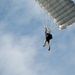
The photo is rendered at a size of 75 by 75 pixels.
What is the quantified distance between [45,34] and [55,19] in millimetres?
1980

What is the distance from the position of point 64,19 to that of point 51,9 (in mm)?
1935

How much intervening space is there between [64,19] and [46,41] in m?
3.19

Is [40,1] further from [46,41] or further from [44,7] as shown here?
[46,41]

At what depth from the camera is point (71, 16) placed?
185 ft

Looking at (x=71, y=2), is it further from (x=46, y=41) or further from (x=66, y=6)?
(x=46, y=41)

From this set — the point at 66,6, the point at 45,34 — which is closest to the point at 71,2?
the point at 66,6

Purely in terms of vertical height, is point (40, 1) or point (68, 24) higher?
point (40, 1)

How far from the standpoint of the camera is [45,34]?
192ft

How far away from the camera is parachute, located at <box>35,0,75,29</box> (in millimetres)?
56438

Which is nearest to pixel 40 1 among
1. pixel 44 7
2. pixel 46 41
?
pixel 44 7

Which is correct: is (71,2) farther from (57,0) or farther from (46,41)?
(46,41)

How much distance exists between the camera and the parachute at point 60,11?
5644cm

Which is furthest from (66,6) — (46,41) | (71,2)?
(46,41)

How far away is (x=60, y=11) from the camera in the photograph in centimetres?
5784
